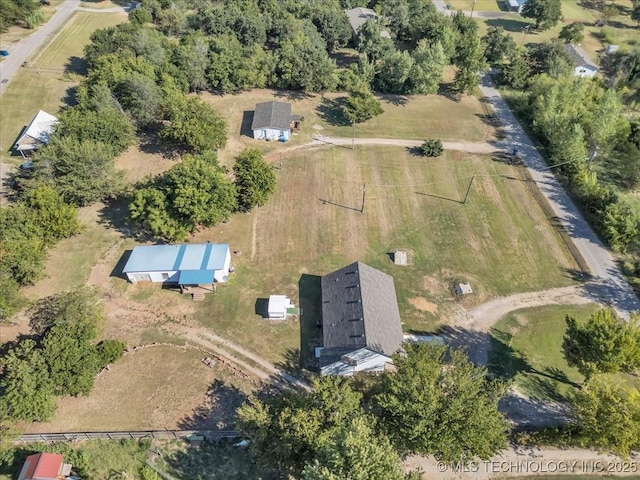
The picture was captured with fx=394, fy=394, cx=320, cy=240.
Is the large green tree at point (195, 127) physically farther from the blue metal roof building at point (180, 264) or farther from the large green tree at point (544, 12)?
the large green tree at point (544, 12)

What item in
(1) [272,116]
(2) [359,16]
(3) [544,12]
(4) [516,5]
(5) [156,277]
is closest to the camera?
(5) [156,277]

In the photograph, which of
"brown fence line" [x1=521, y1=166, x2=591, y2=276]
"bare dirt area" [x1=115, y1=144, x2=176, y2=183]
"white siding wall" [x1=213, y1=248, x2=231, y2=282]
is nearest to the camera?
"white siding wall" [x1=213, y1=248, x2=231, y2=282]

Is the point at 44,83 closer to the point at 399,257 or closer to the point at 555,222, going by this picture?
the point at 399,257

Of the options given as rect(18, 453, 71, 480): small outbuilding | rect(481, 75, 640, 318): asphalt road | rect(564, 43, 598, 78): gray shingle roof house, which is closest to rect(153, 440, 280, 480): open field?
rect(18, 453, 71, 480): small outbuilding

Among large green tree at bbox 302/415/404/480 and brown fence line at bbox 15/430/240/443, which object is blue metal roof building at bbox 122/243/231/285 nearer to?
brown fence line at bbox 15/430/240/443

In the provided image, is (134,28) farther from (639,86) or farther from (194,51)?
(639,86)

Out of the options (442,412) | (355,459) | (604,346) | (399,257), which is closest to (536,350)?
(604,346)

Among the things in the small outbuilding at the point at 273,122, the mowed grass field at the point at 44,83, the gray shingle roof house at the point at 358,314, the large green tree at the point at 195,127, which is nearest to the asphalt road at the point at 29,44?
the mowed grass field at the point at 44,83
